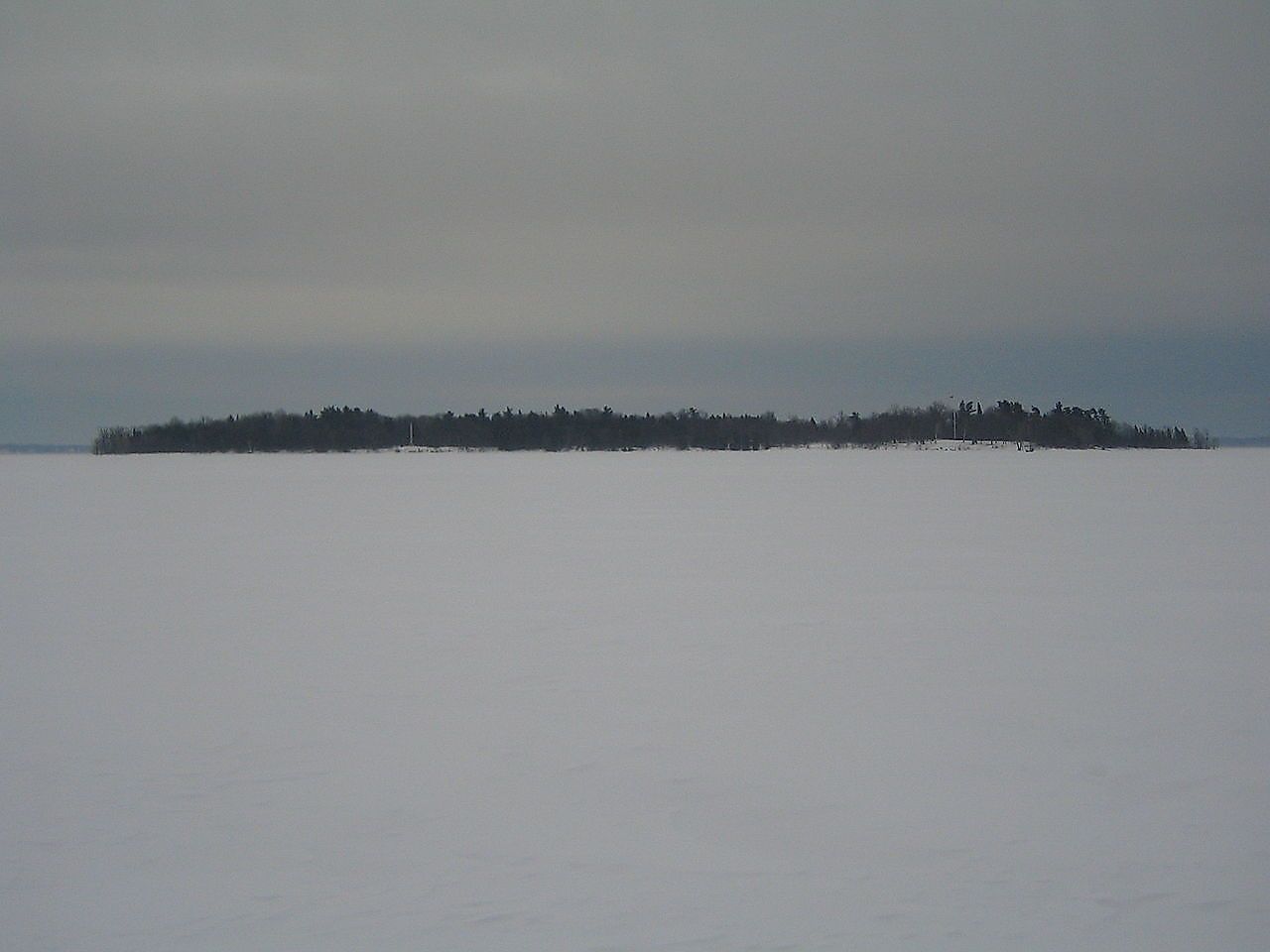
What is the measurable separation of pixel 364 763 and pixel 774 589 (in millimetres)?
6722

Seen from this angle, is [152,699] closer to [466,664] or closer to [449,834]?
[466,664]

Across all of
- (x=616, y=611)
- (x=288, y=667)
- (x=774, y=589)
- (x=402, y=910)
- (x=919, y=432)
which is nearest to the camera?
(x=402, y=910)

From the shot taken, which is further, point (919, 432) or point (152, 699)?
point (919, 432)

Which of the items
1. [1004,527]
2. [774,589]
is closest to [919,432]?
[1004,527]

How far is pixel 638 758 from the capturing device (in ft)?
Answer: 19.8

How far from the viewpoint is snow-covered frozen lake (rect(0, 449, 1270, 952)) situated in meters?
4.20

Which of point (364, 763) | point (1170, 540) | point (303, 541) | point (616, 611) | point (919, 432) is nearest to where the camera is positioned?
point (364, 763)

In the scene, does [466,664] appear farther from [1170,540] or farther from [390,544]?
[1170,540]

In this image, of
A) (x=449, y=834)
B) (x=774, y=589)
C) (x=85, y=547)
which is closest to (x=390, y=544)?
(x=85, y=547)

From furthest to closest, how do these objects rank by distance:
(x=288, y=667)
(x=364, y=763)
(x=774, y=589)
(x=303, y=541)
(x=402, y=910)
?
(x=303, y=541), (x=774, y=589), (x=288, y=667), (x=364, y=763), (x=402, y=910)

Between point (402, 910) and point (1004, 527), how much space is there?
54.1 ft

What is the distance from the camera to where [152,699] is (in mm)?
7316

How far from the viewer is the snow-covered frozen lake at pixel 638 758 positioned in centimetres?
420

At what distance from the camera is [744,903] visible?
14.0 ft
